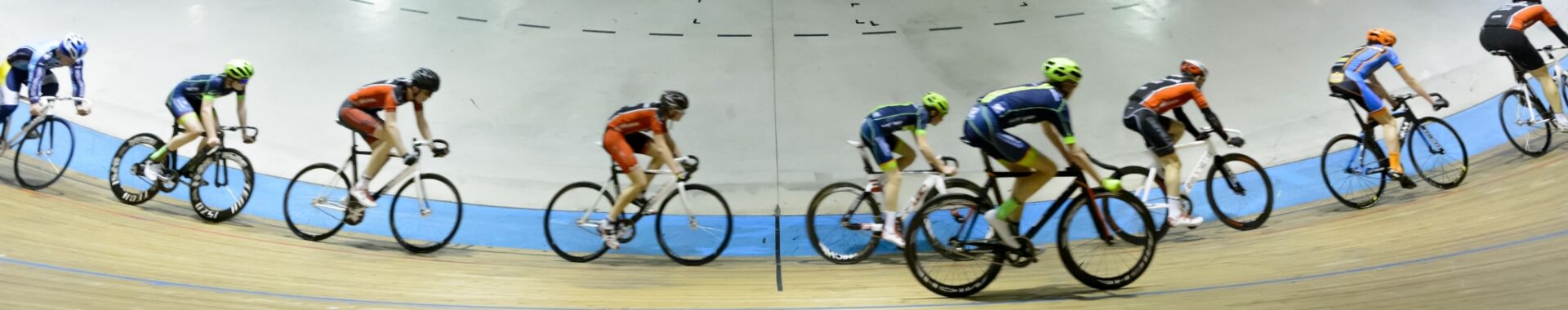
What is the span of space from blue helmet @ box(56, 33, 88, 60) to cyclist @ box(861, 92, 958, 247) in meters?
4.20

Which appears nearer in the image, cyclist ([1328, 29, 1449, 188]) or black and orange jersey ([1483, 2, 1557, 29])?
cyclist ([1328, 29, 1449, 188])

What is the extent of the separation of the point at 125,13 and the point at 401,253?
2.67 meters

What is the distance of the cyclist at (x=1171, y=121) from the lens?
4.61 meters

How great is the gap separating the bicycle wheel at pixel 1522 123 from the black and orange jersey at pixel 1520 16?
0.37m

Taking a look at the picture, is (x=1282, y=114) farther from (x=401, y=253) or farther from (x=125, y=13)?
(x=125, y=13)

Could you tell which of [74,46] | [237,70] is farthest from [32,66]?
[237,70]

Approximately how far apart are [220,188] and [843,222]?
328 cm

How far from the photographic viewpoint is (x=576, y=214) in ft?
16.6

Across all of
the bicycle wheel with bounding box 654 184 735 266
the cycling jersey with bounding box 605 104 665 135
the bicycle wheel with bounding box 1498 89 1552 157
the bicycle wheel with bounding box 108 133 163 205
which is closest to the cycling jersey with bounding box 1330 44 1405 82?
the bicycle wheel with bounding box 1498 89 1552 157

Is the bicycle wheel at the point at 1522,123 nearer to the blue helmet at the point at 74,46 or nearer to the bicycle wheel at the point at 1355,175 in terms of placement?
the bicycle wheel at the point at 1355,175

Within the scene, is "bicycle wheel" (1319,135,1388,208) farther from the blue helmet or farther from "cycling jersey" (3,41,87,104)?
"cycling jersey" (3,41,87,104)

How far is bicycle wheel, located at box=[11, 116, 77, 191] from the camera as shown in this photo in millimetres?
4985

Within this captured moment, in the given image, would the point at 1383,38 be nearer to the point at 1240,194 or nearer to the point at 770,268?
the point at 1240,194

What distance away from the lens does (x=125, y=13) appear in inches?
233
